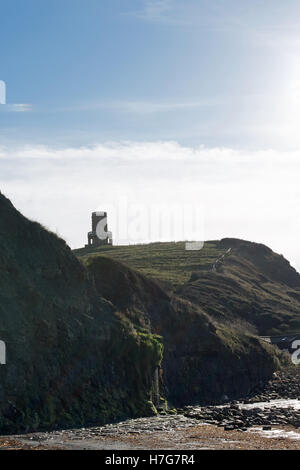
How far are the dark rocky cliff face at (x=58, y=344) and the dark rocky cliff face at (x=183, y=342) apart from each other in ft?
23.0

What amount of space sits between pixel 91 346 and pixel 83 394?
438 cm

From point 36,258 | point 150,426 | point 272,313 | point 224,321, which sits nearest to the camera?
point 150,426

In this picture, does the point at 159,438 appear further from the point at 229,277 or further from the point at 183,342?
the point at 229,277

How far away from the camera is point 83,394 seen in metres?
50.4

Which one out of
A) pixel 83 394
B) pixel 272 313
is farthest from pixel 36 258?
pixel 272 313

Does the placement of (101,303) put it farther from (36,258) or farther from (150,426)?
(150,426)

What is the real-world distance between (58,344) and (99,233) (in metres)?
122

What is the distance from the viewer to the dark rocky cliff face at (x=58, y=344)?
4666 centimetres

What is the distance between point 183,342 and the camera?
234ft

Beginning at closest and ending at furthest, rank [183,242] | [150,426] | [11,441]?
1. [11,441]
2. [150,426]
3. [183,242]

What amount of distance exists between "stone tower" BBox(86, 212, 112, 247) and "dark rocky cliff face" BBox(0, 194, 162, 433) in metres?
111
